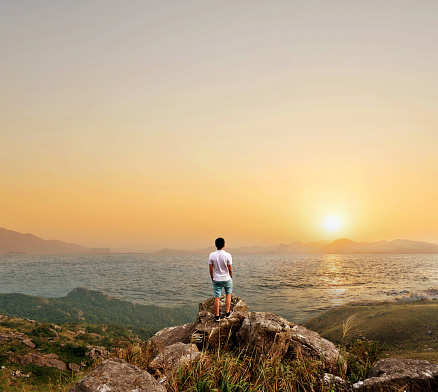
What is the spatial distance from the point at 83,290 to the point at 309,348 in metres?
74.3

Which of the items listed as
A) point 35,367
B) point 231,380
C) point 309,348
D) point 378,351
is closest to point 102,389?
point 231,380

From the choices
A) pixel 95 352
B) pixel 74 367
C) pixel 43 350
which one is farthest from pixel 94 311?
pixel 74 367

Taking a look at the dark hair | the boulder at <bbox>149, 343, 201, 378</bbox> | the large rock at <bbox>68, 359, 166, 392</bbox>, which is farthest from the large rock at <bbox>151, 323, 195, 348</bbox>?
the large rock at <bbox>68, 359, 166, 392</bbox>

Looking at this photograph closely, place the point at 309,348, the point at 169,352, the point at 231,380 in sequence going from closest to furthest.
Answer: the point at 231,380, the point at 169,352, the point at 309,348

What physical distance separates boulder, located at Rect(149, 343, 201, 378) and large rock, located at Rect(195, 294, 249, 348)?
1245mm

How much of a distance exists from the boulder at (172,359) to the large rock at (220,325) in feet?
4.09

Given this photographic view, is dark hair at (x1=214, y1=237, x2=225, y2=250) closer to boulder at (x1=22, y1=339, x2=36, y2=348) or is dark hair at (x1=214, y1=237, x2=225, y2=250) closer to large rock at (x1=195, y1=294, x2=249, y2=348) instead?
large rock at (x1=195, y1=294, x2=249, y2=348)

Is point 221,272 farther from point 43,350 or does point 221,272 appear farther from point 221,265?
point 43,350

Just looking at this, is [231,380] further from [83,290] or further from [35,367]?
[83,290]

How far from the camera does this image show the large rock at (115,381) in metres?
4.82

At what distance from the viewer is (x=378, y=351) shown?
7.84 meters

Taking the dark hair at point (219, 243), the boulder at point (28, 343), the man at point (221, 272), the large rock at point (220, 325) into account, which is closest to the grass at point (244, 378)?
the large rock at point (220, 325)

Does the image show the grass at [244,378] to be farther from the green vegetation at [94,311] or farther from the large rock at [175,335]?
the green vegetation at [94,311]

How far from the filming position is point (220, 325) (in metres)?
9.91
